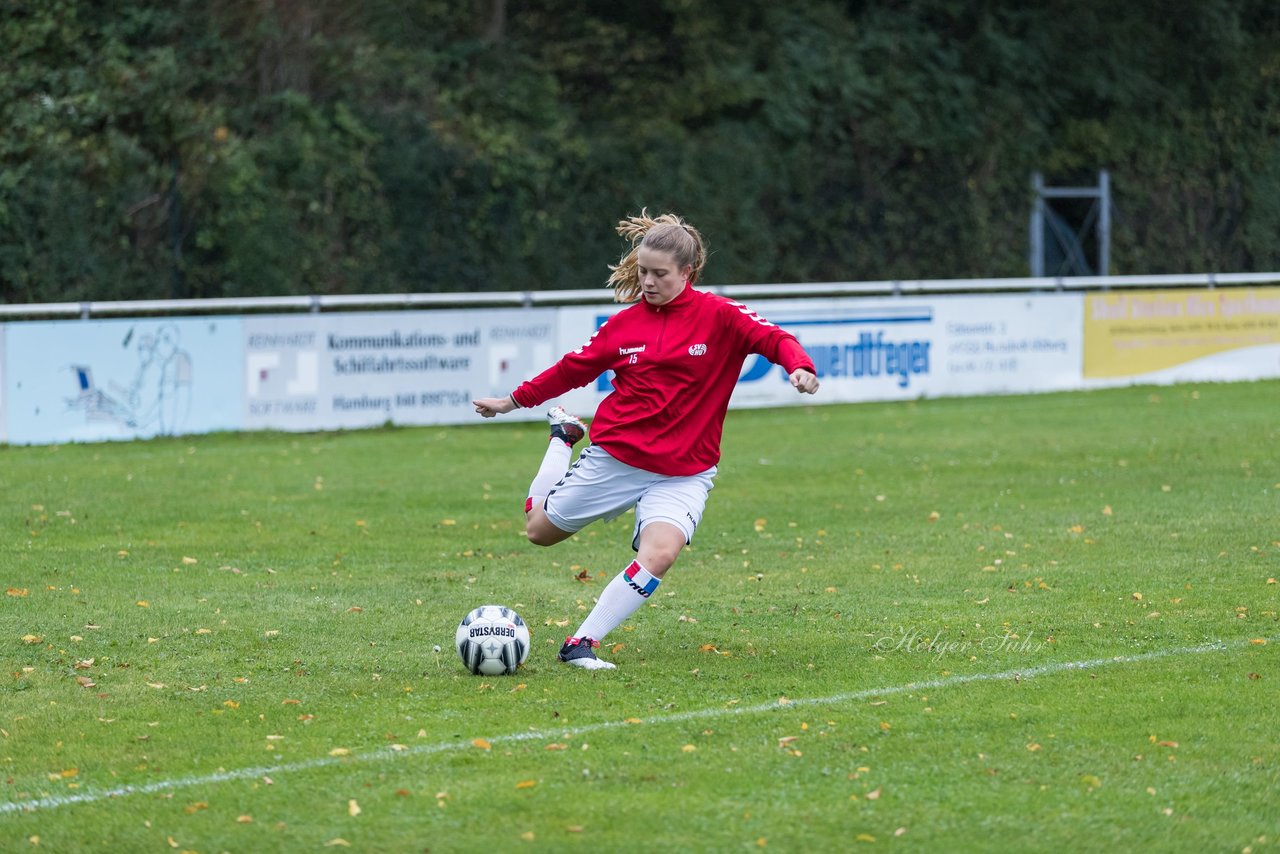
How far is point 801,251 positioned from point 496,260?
6.32 m

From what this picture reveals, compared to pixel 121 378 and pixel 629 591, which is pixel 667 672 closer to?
pixel 629 591

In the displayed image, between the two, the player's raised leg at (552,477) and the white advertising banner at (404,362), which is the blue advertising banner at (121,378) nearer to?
the white advertising banner at (404,362)

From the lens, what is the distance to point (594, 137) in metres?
29.5

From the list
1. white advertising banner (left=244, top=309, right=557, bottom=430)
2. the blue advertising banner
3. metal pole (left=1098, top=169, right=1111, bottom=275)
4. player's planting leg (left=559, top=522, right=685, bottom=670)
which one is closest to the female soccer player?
player's planting leg (left=559, top=522, right=685, bottom=670)

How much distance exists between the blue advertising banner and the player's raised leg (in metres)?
10.4

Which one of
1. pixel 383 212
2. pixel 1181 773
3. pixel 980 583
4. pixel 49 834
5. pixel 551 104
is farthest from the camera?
pixel 551 104

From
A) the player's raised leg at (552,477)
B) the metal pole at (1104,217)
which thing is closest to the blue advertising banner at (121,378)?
the player's raised leg at (552,477)

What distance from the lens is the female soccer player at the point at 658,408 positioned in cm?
768

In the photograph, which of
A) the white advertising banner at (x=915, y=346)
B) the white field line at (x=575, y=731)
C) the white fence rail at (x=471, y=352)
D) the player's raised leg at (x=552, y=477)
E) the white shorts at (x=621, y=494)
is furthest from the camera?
the white advertising banner at (x=915, y=346)

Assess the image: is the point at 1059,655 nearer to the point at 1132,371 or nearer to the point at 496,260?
the point at 1132,371

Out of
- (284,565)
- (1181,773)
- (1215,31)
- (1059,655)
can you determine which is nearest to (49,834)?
(1181,773)

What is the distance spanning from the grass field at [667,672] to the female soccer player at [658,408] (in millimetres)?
511

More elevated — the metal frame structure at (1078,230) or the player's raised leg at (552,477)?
the metal frame structure at (1078,230)

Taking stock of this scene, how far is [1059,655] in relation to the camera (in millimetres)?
7820
